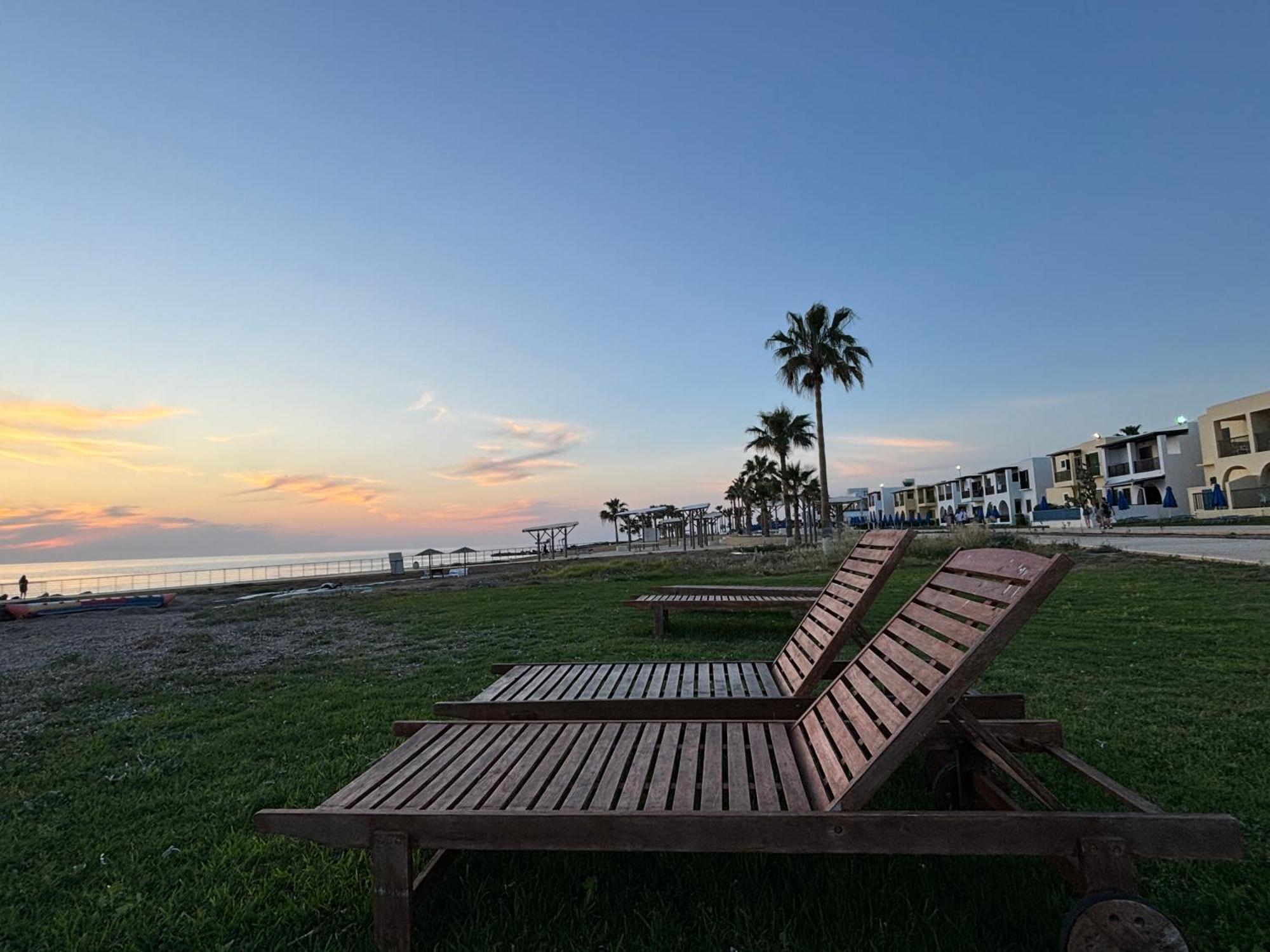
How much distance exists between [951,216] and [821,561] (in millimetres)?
10840

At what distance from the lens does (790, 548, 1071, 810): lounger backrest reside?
1890mm

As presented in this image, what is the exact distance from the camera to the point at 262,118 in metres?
10.2

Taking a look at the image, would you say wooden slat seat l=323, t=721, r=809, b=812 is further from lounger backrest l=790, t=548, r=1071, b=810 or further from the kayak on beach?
the kayak on beach

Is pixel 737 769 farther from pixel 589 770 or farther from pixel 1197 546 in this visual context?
pixel 1197 546

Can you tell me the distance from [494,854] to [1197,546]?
22125 mm

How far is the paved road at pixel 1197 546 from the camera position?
1363 centimetres

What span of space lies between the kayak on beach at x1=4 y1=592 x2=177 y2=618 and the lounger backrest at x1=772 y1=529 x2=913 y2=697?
2239 cm

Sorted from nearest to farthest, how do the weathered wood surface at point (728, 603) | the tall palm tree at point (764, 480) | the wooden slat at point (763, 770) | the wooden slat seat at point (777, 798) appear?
the wooden slat seat at point (777, 798) → the wooden slat at point (763, 770) → the weathered wood surface at point (728, 603) → the tall palm tree at point (764, 480)

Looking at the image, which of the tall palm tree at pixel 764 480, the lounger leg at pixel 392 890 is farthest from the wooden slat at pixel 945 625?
the tall palm tree at pixel 764 480

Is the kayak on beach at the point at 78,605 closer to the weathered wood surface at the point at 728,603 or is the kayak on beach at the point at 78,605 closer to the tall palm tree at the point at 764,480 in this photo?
the weathered wood surface at the point at 728,603

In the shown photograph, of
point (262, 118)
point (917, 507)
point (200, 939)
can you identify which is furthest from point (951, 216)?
point (917, 507)

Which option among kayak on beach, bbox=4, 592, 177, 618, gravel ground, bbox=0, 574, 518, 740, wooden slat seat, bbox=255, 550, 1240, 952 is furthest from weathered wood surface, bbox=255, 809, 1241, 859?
kayak on beach, bbox=4, 592, 177, 618

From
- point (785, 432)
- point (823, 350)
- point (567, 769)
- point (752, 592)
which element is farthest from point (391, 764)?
point (785, 432)

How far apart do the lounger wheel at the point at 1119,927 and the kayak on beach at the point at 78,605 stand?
24103mm
